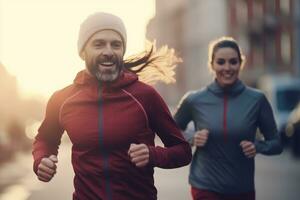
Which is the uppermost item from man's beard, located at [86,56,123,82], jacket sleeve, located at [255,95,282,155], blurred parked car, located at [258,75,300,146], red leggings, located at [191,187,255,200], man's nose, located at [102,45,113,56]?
man's nose, located at [102,45,113,56]

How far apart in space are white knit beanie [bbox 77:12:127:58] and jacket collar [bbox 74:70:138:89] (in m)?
0.14

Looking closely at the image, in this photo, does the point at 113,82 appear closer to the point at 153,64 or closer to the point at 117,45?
the point at 117,45

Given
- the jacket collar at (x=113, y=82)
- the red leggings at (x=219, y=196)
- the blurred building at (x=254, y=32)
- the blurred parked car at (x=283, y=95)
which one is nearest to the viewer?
the jacket collar at (x=113, y=82)

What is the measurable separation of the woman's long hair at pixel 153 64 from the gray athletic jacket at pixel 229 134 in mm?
1089

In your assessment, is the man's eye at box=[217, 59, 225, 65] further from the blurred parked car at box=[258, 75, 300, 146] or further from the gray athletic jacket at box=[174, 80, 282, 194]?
the blurred parked car at box=[258, 75, 300, 146]

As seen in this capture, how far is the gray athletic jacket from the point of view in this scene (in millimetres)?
5742

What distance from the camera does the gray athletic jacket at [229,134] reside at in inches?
226

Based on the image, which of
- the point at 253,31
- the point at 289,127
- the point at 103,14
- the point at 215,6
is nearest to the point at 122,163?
the point at 103,14

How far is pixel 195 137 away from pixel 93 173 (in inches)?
72.0

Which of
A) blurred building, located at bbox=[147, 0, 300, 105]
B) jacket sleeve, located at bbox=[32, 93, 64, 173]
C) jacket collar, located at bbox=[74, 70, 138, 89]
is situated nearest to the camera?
jacket collar, located at bbox=[74, 70, 138, 89]

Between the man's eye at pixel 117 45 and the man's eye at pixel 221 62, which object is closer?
the man's eye at pixel 117 45

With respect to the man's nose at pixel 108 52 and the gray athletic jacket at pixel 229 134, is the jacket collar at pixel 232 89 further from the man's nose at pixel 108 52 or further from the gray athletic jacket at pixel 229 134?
the man's nose at pixel 108 52

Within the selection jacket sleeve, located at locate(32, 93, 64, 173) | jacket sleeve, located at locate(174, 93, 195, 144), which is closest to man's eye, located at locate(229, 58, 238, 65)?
jacket sleeve, located at locate(174, 93, 195, 144)

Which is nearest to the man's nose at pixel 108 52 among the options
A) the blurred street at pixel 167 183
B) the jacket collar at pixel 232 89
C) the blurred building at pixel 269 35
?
the jacket collar at pixel 232 89
